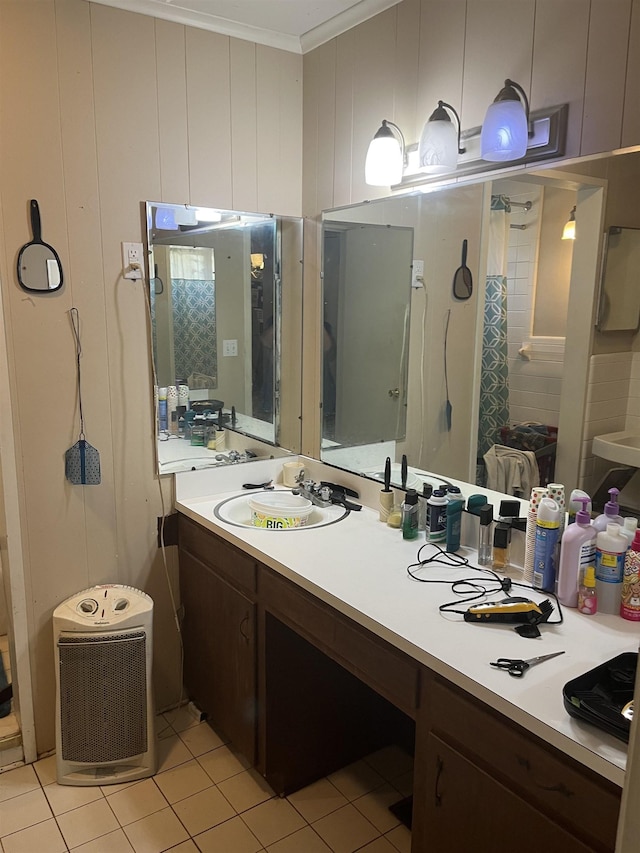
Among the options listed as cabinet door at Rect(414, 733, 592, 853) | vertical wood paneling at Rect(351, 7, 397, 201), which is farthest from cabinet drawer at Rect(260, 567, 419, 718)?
vertical wood paneling at Rect(351, 7, 397, 201)

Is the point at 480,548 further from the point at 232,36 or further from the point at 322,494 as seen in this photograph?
the point at 232,36

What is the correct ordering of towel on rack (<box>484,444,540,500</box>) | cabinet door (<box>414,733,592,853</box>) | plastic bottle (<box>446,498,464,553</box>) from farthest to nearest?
plastic bottle (<box>446,498,464,553</box>) < towel on rack (<box>484,444,540,500</box>) < cabinet door (<box>414,733,592,853</box>)

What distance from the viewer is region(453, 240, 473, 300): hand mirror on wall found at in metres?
1.93

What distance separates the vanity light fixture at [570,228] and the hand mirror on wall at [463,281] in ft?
1.10

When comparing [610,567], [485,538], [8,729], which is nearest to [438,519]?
[485,538]

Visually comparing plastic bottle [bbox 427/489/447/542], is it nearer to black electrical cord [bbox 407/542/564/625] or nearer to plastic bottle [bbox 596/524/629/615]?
black electrical cord [bbox 407/542/564/625]

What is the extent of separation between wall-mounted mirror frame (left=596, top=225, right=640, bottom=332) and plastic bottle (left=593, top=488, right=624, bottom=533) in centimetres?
40

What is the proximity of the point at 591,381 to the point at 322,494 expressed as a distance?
106cm

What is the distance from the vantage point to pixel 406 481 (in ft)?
7.17

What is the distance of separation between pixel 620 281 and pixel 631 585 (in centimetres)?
70

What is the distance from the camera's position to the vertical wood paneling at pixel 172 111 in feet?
7.08

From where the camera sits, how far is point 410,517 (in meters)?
2.00

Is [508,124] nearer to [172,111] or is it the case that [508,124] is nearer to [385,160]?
[385,160]

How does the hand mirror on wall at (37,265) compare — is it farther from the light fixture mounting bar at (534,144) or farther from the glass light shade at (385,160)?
the light fixture mounting bar at (534,144)
